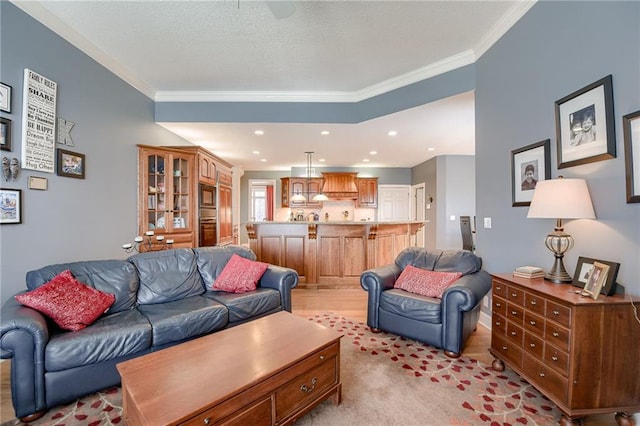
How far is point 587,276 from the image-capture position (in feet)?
5.56

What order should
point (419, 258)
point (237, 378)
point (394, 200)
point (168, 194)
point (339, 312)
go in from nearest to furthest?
point (237, 378) → point (419, 258) → point (339, 312) → point (168, 194) → point (394, 200)

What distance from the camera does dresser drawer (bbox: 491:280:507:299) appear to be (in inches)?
81.2

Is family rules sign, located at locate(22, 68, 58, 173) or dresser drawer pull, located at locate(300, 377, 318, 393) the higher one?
family rules sign, located at locate(22, 68, 58, 173)

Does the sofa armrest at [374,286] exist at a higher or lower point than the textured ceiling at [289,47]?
lower

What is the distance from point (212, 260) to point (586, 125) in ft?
11.5

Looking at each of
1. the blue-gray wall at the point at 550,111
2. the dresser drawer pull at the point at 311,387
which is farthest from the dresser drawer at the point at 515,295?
the dresser drawer pull at the point at 311,387

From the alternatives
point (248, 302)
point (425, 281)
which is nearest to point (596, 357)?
point (425, 281)

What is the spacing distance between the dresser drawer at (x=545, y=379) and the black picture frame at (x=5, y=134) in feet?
14.0

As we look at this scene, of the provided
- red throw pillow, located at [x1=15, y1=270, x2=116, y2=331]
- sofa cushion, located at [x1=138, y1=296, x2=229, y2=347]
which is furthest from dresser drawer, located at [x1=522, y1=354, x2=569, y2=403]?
red throw pillow, located at [x1=15, y1=270, x2=116, y2=331]

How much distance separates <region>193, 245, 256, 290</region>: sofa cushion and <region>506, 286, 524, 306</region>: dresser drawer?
2549 mm

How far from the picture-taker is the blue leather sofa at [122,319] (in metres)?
1.62

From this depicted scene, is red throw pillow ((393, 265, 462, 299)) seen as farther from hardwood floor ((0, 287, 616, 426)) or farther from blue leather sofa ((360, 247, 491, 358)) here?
hardwood floor ((0, 287, 616, 426))

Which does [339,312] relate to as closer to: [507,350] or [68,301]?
[507,350]

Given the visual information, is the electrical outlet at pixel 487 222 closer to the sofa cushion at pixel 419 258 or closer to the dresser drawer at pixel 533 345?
the sofa cushion at pixel 419 258
